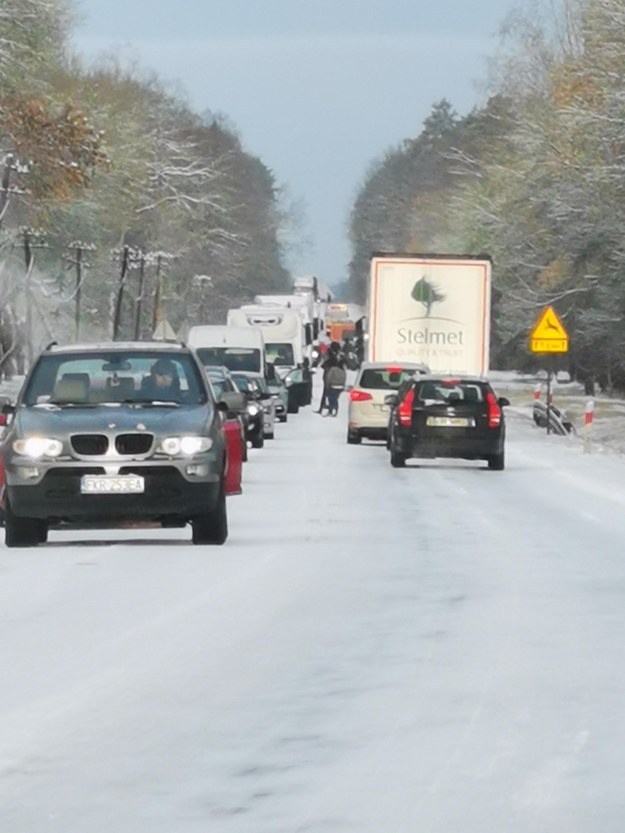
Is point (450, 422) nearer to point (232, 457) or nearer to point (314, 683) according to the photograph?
point (232, 457)

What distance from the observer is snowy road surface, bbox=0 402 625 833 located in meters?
8.22

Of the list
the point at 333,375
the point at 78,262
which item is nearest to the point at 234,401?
the point at 333,375

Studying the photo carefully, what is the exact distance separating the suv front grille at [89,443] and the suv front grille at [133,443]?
99mm

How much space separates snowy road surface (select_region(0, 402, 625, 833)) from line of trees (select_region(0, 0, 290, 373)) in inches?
1053

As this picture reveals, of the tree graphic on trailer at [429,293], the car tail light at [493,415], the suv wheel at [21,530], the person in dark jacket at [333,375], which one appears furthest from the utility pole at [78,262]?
the suv wheel at [21,530]

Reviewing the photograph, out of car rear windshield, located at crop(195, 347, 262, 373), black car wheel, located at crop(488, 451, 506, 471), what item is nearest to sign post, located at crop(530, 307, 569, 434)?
car rear windshield, located at crop(195, 347, 262, 373)

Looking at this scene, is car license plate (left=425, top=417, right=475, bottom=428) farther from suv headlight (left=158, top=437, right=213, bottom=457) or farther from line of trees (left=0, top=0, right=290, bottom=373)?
suv headlight (left=158, top=437, right=213, bottom=457)

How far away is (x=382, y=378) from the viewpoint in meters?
46.4

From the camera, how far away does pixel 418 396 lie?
39031 mm

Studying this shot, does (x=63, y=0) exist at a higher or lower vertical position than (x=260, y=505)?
higher

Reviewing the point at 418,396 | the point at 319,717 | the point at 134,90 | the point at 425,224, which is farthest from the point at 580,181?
the point at 425,224

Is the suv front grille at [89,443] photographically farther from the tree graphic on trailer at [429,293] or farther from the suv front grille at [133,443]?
the tree graphic on trailer at [429,293]

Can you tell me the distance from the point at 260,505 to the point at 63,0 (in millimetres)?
61459

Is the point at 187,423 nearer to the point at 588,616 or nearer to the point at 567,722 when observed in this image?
the point at 588,616
